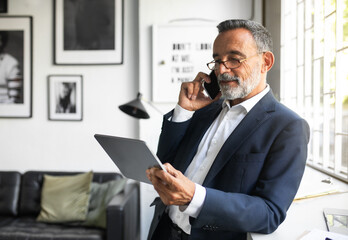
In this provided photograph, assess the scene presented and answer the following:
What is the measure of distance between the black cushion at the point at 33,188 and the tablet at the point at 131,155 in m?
2.05

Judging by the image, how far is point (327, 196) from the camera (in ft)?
5.36

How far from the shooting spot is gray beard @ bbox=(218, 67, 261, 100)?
1438 mm

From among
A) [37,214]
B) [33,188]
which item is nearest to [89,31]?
[33,188]

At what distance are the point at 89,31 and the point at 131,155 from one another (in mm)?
2673

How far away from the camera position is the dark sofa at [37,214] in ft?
8.82

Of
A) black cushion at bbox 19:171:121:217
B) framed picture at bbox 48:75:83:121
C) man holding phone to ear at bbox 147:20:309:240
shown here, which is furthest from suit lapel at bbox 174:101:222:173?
framed picture at bbox 48:75:83:121

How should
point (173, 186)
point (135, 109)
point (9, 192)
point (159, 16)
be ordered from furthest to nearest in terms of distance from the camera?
point (9, 192)
point (159, 16)
point (135, 109)
point (173, 186)

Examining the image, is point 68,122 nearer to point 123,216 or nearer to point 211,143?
point 123,216

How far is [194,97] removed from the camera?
1648 millimetres

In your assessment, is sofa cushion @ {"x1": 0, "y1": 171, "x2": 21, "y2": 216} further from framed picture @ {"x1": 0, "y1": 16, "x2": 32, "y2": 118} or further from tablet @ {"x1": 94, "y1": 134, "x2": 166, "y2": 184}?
tablet @ {"x1": 94, "y1": 134, "x2": 166, "y2": 184}

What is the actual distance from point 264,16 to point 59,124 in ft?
8.15

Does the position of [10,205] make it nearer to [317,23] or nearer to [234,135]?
[234,135]

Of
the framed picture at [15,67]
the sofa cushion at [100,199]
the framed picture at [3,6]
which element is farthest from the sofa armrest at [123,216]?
the framed picture at [3,6]

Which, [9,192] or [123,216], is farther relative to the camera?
[9,192]
